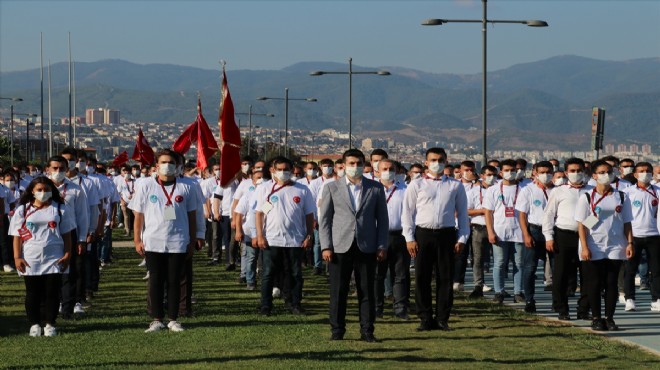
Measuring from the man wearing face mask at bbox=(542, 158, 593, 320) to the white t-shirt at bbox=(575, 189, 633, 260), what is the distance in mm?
1054

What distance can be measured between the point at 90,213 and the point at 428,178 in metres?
4.82

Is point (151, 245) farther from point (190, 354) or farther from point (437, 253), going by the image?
point (437, 253)

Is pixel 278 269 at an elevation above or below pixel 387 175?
below

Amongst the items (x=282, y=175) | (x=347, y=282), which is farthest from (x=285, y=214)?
(x=347, y=282)

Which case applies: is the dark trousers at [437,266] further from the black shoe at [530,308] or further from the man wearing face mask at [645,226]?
the man wearing face mask at [645,226]

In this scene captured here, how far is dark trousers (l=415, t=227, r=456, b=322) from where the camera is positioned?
50.9 ft

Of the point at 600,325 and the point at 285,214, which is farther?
the point at 285,214

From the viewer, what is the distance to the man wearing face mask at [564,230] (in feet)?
55.2

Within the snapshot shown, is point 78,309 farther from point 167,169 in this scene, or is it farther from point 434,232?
point 434,232

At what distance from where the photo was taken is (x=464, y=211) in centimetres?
1575

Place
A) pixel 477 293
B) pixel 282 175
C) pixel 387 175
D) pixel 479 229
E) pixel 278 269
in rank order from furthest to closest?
1. pixel 479 229
2. pixel 477 293
3. pixel 278 269
4. pixel 282 175
5. pixel 387 175

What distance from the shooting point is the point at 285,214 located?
1700 centimetres

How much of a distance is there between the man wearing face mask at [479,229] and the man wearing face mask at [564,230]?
7.48ft

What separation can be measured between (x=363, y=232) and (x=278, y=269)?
312 cm
